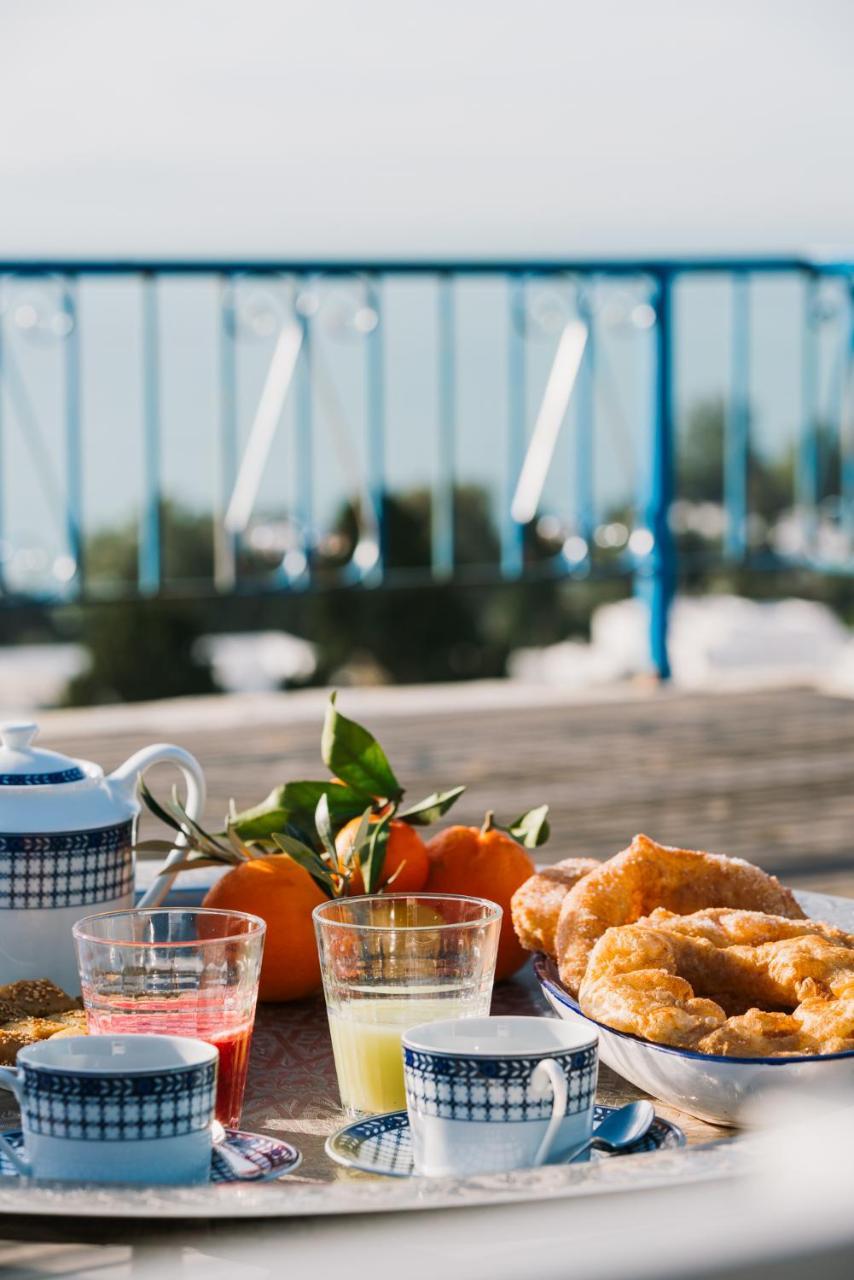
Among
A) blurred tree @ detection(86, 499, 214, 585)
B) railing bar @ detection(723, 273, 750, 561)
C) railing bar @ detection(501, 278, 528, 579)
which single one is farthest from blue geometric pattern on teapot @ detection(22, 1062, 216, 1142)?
blurred tree @ detection(86, 499, 214, 585)

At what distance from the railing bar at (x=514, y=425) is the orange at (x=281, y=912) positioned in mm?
2620

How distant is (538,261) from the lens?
3604 millimetres

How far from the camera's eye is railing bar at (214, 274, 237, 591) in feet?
11.3

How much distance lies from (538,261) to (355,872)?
113 inches

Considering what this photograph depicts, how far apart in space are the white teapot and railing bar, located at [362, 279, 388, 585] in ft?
8.02

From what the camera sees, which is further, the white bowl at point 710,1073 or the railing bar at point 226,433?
the railing bar at point 226,433

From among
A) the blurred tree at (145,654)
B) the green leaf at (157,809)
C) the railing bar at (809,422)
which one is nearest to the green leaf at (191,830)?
the green leaf at (157,809)

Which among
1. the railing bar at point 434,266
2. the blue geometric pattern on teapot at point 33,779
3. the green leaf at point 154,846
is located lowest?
the green leaf at point 154,846

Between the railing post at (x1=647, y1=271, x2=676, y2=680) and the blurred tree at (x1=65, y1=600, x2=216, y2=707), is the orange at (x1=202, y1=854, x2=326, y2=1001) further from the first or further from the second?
the blurred tree at (x1=65, y1=600, x2=216, y2=707)

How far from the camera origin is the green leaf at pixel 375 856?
92 cm

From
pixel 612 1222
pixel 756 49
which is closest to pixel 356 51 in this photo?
pixel 756 49

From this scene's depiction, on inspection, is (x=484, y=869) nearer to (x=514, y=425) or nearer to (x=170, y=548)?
(x=514, y=425)

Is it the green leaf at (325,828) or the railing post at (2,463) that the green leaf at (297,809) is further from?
the railing post at (2,463)

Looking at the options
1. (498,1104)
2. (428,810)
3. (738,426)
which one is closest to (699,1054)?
(498,1104)
